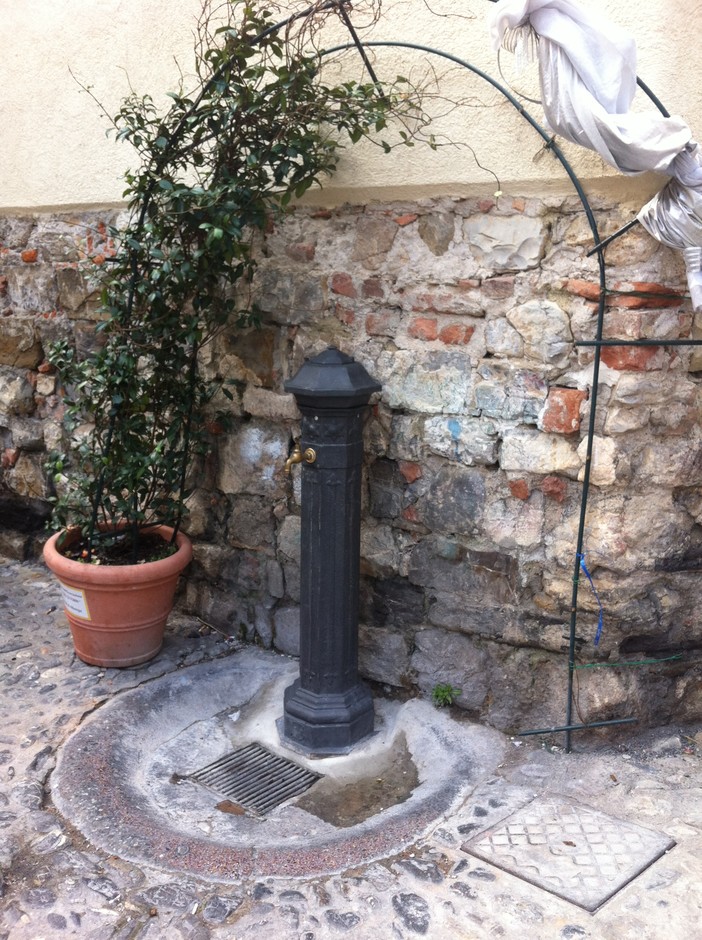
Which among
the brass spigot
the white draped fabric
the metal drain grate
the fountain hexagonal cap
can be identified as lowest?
the metal drain grate

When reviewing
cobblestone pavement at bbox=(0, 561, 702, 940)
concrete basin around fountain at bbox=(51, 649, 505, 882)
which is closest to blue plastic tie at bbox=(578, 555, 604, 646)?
→ cobblestone pavement at bbox=(0, 561, 702, 940)

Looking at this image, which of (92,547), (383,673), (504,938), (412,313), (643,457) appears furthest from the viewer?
(92,547)

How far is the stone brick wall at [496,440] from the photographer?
276 cm

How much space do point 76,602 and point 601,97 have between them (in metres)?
2.46

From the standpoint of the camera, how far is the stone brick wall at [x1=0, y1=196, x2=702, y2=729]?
276cm

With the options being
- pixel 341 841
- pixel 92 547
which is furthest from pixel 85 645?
pixel 341 841

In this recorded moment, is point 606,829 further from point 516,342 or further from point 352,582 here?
point 516,342

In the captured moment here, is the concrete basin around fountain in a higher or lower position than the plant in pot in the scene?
lower

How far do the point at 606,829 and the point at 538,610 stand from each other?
689mm

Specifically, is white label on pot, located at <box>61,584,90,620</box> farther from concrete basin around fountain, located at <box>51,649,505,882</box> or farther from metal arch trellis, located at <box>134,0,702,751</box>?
metal arch trellis, located at <box>134,0,702,751</box>

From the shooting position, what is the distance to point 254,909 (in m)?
2.30

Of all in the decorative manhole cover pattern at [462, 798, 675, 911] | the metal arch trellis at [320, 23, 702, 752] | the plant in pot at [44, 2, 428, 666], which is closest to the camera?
the decorative manhole cover pattern at [462, 798, 675, 911]

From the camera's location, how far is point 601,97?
2.41 meters

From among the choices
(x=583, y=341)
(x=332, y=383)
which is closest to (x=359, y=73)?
(x=332, y=383)
